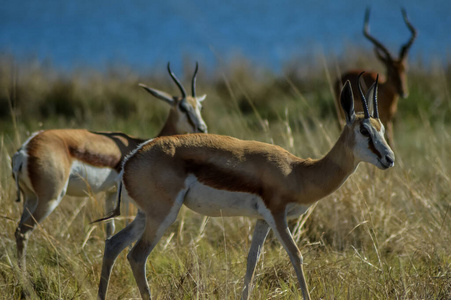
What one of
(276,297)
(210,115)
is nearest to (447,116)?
(210,115)

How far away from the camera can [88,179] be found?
5.90m

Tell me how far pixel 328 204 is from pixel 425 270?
155 cm

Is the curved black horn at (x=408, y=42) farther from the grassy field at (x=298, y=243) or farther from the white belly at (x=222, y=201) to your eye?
the white belly at (x=222, y=201)

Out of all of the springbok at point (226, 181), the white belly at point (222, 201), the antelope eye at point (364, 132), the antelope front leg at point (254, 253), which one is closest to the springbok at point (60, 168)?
the springbok at point (226, 181)

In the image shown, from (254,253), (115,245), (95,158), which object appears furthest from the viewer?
(95,158)

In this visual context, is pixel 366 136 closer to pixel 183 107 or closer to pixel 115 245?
pixel 115 245

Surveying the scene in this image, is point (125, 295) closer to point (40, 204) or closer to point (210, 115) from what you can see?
point (40, 204)

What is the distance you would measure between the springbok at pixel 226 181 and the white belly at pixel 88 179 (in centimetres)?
183

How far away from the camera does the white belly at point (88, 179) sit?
5785 mm

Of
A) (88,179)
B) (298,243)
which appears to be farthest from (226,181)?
(88,179)

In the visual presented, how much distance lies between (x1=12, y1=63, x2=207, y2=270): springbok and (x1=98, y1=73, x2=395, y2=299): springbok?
103 centimetres

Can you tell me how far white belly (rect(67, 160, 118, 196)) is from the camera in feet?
19.0

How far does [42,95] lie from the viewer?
14766 mm

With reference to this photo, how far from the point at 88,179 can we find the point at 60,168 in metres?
0.44
